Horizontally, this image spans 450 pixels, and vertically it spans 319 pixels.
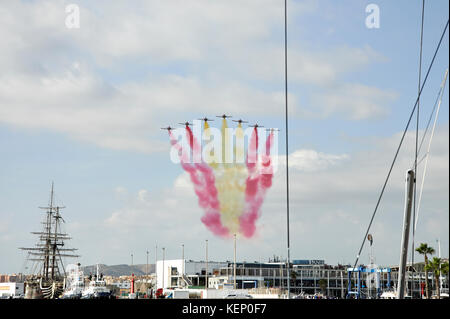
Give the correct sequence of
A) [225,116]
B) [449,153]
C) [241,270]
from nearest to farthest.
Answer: [449,153] < [225,116] < [241,270]

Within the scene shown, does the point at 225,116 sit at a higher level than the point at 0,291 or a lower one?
higher

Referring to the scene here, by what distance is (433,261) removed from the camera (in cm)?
12862

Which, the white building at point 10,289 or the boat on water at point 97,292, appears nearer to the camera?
the boat on water at point 97,292

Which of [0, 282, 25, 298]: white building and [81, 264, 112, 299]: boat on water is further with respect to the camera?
[0, 282, 25, 298]: white building

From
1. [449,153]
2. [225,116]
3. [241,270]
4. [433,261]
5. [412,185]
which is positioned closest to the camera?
[449,153]

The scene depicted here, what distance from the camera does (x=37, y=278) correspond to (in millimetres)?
167750

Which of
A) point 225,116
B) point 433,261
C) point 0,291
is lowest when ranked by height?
point 0,291

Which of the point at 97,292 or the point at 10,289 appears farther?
the point at 10,289

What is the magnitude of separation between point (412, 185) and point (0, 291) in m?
161

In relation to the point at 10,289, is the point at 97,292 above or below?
above
